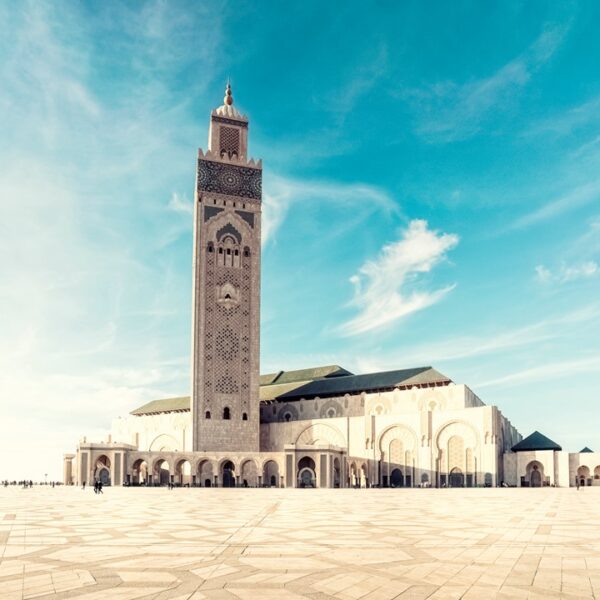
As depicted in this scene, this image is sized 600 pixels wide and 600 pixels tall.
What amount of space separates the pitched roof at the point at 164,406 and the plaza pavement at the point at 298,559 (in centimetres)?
6602

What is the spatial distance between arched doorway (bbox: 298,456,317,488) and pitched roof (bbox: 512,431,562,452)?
59.5 feet

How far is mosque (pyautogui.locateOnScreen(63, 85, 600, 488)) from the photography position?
187 feet

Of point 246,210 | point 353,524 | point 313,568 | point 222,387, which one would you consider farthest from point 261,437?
point 313,568

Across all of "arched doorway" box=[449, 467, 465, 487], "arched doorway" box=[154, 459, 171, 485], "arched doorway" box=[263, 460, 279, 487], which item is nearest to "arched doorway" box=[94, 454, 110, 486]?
"arched doorway" box=[154, 459, 171, 485]

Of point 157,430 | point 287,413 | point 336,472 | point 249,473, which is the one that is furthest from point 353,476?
point 157,430

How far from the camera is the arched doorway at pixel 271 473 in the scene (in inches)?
2384

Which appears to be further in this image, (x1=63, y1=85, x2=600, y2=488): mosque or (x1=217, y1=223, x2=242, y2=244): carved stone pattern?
(x1=217, y1=223, x2=242, y2=244): carved stone pattern

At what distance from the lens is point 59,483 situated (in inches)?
2591

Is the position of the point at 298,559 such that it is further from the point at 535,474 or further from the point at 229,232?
the point at 229,232

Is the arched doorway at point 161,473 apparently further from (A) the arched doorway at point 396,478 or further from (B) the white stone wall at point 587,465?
A: (B) the white stone wall at point 587,465

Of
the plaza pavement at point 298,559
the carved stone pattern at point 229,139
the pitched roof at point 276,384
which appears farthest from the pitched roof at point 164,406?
the plaza pavement at point 298,559

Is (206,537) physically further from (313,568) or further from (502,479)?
(502,479)

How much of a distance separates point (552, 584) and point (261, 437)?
64.1 m

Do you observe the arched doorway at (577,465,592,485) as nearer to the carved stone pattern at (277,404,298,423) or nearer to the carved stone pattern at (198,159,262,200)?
the carved stone pattern at (277,404,298,423)
